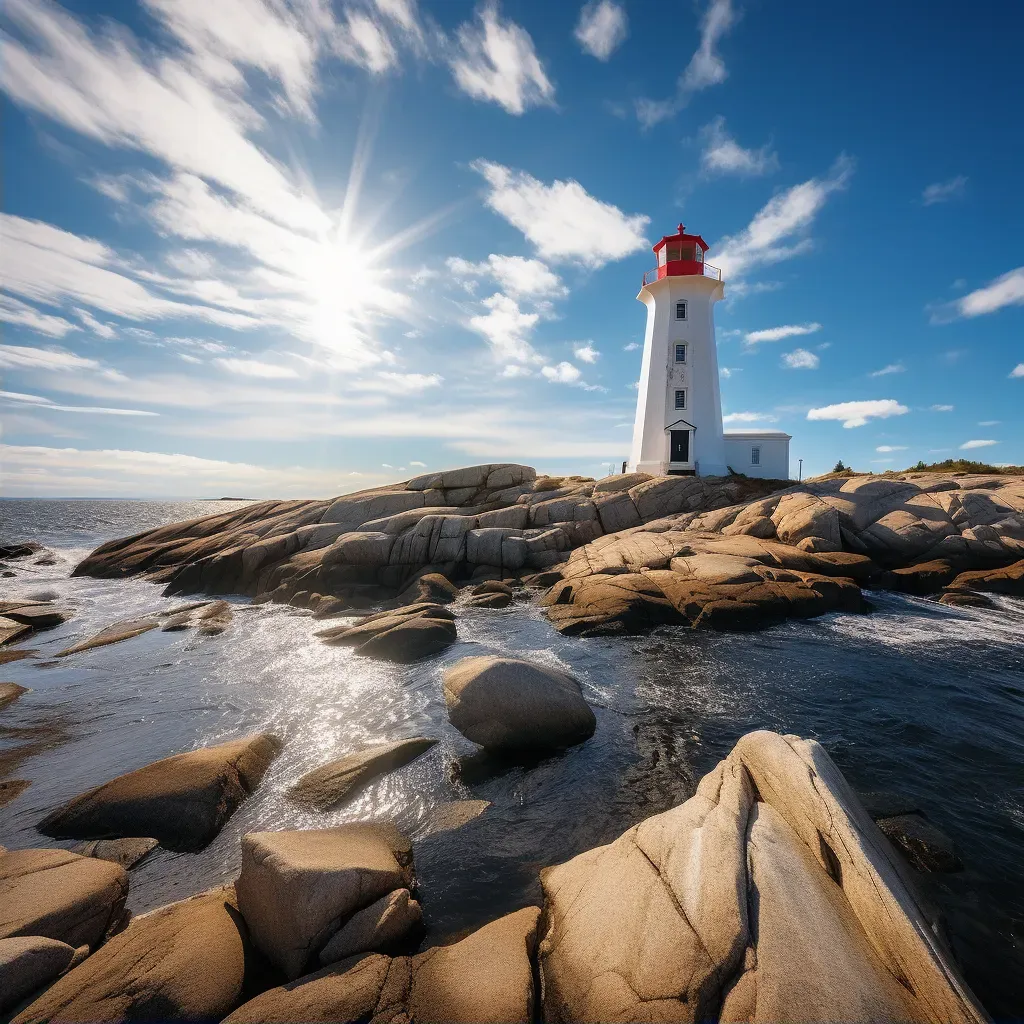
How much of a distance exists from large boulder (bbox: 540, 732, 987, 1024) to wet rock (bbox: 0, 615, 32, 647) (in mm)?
19943

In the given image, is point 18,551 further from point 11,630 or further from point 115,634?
point 115,634

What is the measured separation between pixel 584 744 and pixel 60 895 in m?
6.89

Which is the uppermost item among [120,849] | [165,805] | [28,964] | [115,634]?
[28,964]

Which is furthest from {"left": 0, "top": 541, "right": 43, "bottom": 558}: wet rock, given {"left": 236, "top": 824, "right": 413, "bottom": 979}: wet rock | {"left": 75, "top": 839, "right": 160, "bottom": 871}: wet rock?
{"left": 236, "top": 824, "right": 413, "bottom": 979}: wet rock

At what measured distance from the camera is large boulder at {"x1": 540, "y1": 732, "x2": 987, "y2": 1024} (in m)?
3.49

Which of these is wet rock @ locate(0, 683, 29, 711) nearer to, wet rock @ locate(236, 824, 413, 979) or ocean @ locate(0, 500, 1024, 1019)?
ocean @ locate(0, 500, 1024, 1019)


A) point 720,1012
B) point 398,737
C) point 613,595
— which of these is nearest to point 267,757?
point 398,737

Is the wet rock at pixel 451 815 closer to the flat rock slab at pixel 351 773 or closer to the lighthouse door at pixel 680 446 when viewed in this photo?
the flat rock slab at pixel 351 773

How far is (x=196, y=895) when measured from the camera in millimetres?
5395

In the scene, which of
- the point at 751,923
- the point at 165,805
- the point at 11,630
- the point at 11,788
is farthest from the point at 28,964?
the point at 11,630

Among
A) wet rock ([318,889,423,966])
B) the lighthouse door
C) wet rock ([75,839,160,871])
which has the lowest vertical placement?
wet rock ([75,839,160,871])

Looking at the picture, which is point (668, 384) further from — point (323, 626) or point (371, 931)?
point (371, 931)

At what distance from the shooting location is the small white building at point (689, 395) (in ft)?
112

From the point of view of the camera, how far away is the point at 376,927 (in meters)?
4.53
